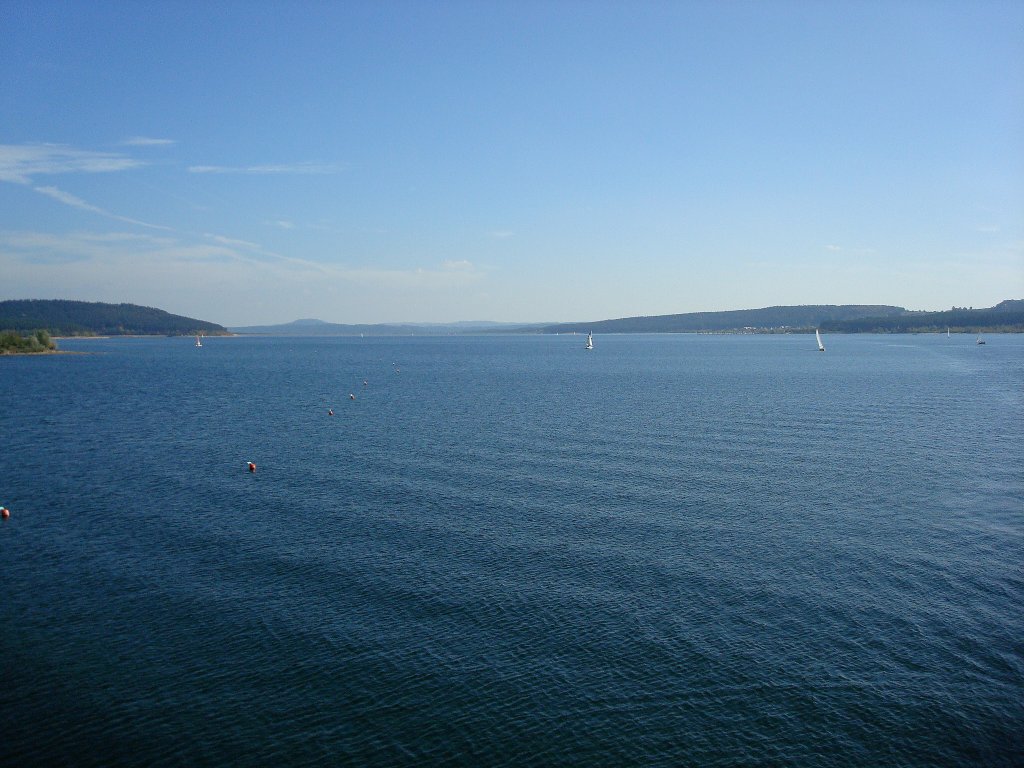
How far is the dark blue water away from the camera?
723 inches

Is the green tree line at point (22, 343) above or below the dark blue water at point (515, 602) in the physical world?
above

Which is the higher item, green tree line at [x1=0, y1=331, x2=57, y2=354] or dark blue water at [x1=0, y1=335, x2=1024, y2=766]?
green tree line at [x1=0, y1=331, x2=57, y2=354]

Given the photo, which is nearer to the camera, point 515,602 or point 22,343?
point 515,602

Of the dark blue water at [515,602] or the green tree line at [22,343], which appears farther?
the green tree line at [22,343]

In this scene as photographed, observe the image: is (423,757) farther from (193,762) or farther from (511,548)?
(511,548)

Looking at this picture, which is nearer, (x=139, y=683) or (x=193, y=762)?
(x=193, y=762)

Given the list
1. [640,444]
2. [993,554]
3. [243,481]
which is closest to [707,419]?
[640,444]

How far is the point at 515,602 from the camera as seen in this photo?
2533 cm

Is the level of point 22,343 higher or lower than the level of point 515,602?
higher

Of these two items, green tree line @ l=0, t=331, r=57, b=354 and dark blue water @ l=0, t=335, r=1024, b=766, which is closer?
dark blue water @ l=0, t=335, r=1024, b=766

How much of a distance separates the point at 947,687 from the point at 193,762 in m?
20.6

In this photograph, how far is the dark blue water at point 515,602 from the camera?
18.4 meters

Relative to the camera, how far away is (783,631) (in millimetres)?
23203

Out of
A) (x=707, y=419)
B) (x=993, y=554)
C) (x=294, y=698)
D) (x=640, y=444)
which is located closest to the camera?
(x=294, y=698)
